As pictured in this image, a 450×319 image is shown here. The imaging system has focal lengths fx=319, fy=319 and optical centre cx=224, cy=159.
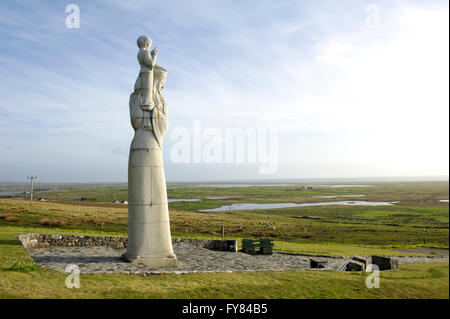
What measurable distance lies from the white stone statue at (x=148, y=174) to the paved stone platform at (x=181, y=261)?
0.76 metres

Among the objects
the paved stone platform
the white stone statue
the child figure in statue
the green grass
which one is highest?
the child figure in statue

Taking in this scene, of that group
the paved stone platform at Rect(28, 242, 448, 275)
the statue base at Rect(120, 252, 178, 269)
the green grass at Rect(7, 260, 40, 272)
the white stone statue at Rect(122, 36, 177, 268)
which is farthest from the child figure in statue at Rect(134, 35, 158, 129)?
the green grass at Rect(7, 260, 40, 272)

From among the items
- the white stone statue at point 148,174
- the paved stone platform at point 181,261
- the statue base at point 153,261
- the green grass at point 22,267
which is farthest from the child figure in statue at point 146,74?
the green grass at point 22,267

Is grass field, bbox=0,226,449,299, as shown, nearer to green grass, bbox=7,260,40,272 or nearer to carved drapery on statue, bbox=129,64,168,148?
green grass, bbox=7,260,40,272

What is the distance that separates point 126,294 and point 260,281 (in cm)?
398

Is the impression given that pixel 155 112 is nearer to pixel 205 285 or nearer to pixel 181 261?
pixel 181 261

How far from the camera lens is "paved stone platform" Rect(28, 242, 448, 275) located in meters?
10.2

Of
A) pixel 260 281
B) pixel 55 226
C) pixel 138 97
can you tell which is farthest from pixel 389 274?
pixel 55 226

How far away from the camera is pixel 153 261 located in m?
11.4

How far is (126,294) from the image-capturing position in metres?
7.36

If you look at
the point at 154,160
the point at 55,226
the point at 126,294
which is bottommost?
the point at 55,226

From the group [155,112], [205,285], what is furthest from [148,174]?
[205,285]
